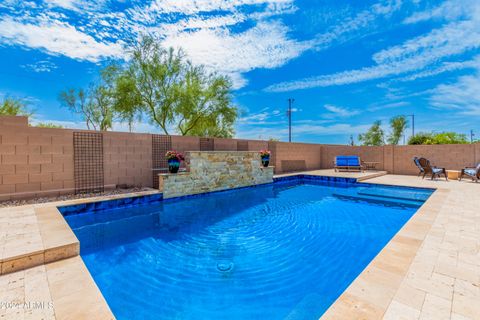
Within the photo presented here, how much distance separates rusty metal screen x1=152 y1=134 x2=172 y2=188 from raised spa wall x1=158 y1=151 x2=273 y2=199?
98cm

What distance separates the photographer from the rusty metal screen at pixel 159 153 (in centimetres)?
704

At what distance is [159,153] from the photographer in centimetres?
725

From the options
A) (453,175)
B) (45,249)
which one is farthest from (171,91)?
(453,175)

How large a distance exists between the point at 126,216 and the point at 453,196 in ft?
26.2

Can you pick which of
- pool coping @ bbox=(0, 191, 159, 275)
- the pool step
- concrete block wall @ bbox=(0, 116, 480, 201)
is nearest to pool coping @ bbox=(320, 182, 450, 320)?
pool coping @ bbox=(0, 191, 159, 275)

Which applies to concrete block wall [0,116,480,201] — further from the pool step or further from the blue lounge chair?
the pool step

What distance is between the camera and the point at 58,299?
1642 millimetres

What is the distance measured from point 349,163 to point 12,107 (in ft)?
56.0

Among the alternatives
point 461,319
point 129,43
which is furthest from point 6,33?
point 461,319

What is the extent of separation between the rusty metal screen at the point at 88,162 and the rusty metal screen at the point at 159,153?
4.87 feet

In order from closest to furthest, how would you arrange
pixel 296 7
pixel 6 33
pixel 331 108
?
1. pixel 6 33
2. pixel 296 7
3. pixel 331 108

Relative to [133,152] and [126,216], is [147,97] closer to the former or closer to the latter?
[133,152]

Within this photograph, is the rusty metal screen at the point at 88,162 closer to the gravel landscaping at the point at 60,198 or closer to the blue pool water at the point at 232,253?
the gravel landscaping at the point at 60,198

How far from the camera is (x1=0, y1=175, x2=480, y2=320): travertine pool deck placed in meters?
1.49
